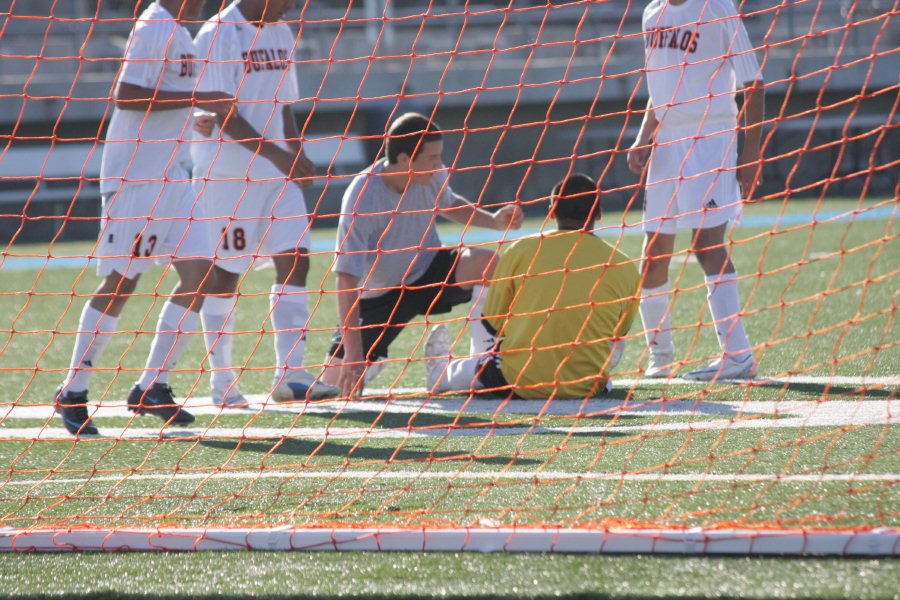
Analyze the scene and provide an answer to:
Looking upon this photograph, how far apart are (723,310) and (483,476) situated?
6.99 ft

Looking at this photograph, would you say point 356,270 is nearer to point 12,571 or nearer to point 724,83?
point 724,83

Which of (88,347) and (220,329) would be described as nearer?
(88,347)

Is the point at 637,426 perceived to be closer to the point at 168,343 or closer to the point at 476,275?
the point at 476,275

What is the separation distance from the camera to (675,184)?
18.2 feet

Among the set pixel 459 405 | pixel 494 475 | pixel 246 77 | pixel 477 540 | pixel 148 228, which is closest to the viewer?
pixel 477 540

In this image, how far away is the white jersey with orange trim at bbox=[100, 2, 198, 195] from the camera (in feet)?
15.9

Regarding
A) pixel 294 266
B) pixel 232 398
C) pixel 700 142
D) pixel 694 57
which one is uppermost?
pixel 694 57

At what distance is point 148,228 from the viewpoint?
16.1 feet

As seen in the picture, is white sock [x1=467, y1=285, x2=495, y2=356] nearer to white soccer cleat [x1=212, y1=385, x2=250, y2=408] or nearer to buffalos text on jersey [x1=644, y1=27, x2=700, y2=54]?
white soccer cleat [x1=212, y1=385, x2=250, y2=408]

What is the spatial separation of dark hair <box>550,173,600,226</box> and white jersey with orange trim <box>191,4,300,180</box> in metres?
1.43

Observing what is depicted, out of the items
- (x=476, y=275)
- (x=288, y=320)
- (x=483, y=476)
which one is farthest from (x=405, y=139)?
(x=483, y=476)

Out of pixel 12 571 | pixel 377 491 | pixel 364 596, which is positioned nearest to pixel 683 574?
pixel 364 596

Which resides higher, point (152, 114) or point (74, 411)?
point (152, 114)

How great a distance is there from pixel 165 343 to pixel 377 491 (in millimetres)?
1940
